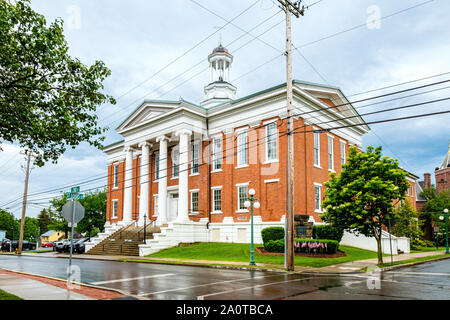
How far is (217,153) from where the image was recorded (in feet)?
115

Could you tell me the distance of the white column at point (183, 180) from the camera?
110ft

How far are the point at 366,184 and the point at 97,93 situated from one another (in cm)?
1427

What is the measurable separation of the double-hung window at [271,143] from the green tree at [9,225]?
104 m

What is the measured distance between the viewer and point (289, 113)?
61.9 ft

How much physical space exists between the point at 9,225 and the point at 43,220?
1024 inches

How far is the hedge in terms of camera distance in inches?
947

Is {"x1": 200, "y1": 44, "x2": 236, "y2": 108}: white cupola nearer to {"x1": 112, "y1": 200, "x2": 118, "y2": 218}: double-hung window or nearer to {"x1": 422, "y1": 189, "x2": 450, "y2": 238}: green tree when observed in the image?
{"x1": 112, "y1": 200, "x2": 118, "y2": 218}: double-hung window

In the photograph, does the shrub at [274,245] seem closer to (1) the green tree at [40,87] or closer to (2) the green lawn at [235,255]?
(2) the green lawn at [235,255]

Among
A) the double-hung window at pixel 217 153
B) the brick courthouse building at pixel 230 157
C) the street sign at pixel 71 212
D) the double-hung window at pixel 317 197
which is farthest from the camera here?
the double-hung window at pixel 217 153

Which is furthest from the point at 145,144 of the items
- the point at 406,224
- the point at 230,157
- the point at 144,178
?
the point at 406,224

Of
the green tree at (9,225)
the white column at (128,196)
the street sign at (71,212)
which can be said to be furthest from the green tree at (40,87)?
the green tree at (9,225)

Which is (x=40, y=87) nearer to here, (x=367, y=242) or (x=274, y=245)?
(x=274, y=245)
